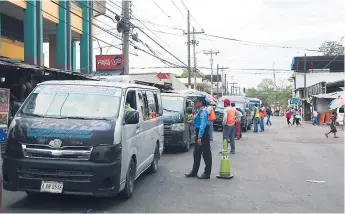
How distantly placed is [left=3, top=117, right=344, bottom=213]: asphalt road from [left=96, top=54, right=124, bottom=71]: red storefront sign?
13191 millimetres

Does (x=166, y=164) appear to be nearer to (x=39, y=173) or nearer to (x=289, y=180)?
(x=289, y=180)

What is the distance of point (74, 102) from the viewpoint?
6.82 meters

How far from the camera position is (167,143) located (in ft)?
44.2

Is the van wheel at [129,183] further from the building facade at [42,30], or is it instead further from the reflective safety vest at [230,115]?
the building facade at [42,30]

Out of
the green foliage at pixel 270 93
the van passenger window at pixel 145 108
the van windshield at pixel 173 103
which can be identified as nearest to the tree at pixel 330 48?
the green foliage at pixel 270 93

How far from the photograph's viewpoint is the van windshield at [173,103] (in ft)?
46.3

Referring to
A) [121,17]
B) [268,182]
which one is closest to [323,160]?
[268,182]

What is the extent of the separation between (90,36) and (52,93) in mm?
21444

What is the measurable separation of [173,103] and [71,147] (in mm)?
8529

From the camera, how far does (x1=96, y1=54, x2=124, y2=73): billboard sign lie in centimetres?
2428

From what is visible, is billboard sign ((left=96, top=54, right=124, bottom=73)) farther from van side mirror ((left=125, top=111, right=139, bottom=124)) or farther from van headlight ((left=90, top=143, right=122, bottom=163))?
van headlight ((left=90, top=143, right=122, bottom=163))

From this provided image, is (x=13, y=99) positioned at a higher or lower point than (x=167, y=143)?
higher

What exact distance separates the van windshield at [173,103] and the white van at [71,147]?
283 inches

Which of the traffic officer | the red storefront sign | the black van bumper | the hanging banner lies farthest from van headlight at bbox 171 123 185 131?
the red storefront sign
